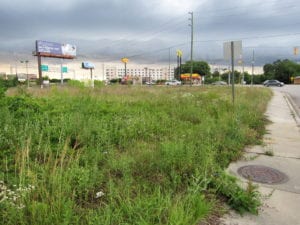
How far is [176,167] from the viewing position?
3555 mm

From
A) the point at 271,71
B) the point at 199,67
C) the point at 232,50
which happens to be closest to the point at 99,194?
the point at 232,50

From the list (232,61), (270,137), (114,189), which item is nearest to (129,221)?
(114,189)

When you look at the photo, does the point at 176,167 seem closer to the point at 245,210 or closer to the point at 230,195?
the point at 230,195

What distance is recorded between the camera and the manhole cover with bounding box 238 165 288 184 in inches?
140

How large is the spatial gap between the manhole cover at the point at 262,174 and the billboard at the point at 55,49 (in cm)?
5395

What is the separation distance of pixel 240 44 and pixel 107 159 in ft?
23.7

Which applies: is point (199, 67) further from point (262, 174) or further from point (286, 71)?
point (262, 174)

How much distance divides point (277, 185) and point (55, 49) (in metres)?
58.2

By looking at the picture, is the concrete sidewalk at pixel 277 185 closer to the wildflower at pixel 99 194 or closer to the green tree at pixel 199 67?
the wildflower at pixel 99 194

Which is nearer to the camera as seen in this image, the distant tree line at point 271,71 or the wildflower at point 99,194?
the wildflower at point 99,194

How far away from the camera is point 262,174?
12.5 feet

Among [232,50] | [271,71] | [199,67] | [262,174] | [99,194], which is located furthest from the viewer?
[199,67]

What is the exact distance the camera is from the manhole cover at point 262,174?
3.57 metres

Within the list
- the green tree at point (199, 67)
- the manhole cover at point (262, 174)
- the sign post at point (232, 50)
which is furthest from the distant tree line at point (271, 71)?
the manhole cover at point (262, 174)
